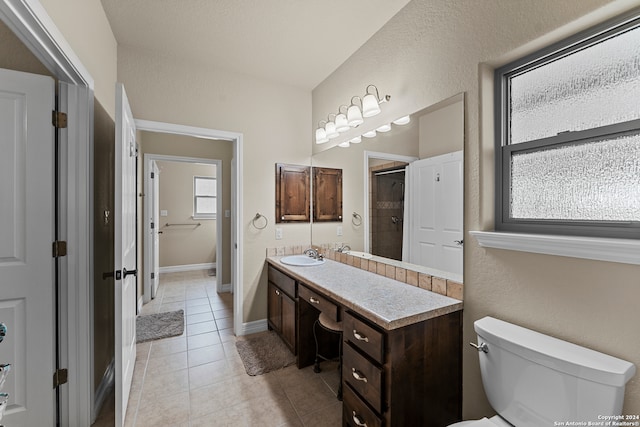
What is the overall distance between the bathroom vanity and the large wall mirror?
279 mm

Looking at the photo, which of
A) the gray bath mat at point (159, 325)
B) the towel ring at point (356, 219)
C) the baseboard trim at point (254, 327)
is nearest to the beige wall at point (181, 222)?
the gray bath mat at point (159, 325)

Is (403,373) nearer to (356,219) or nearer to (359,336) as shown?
(359,336)

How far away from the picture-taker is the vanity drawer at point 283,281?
7.49 feet

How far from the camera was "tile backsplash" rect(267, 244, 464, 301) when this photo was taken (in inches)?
62.1

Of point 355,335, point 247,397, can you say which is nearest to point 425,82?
point 355,335

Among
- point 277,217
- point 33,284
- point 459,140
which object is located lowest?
point 33,284

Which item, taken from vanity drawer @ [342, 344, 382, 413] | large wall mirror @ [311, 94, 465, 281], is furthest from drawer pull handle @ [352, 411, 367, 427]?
large wall mirror @ [311, 94, 465, 281]

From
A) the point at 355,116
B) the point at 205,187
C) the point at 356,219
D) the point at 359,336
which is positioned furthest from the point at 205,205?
the point at 359,336

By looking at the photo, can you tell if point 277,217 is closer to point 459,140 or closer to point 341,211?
point 341,211

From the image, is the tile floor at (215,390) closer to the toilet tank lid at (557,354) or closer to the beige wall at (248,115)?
the beige wall at (248,115)

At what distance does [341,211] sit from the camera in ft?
8.79

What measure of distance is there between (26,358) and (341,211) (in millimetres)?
2262

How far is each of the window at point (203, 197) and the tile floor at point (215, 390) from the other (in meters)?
3.27

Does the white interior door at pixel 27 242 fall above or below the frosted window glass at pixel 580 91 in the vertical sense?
below
